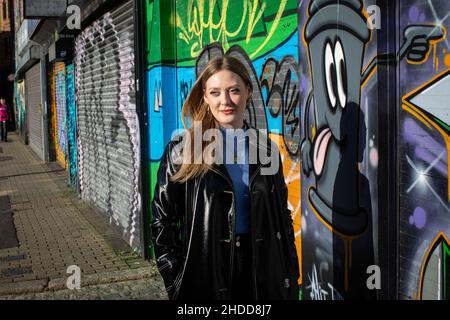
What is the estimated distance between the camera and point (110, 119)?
27.7 feet

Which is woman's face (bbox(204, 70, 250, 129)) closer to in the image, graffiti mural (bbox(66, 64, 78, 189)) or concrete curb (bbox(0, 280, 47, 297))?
concrete curb (bbox(0, 280, 47, 297))

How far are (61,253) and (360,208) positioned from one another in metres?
4.60

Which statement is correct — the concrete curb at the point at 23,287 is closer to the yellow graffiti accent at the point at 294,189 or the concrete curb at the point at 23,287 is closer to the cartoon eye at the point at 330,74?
the yellow graffiti accent at the point at 294,189

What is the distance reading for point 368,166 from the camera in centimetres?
329

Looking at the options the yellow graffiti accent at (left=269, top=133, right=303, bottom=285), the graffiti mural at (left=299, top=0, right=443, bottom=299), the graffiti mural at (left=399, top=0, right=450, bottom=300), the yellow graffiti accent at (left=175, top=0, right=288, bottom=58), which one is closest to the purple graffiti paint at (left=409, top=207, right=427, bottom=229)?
the graffiti mural at (left=399, top=0, right=450, bottom=300)

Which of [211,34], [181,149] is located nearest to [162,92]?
[211,34]

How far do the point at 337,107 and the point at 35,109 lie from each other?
21.2 meters

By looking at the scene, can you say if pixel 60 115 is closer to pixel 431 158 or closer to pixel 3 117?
pixel 3 117

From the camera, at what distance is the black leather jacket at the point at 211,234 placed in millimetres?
2697

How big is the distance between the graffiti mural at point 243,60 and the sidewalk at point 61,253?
1.11m

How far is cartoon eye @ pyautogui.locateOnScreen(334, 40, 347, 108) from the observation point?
3.50 meters

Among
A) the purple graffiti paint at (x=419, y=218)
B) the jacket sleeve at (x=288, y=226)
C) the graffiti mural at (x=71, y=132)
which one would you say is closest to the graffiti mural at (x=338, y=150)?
the purple graffiti paint at (x=419, y=218)

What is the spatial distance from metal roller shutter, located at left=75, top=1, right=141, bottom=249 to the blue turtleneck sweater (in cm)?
415

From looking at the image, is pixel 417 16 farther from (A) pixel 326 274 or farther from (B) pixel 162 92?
(B) pixel 162 92
